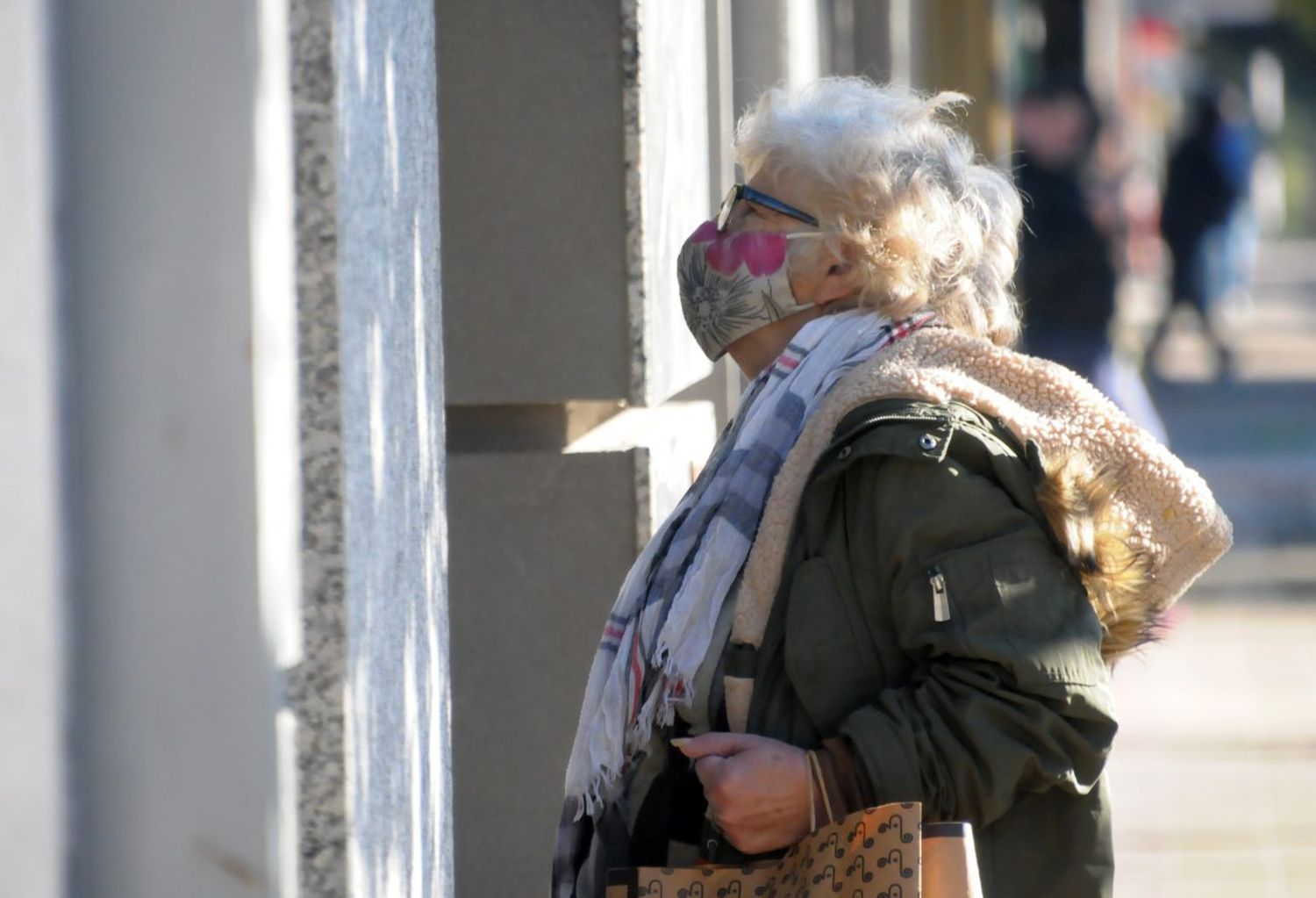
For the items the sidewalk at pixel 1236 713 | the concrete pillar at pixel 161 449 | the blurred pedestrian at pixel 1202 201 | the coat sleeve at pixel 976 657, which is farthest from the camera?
the blurred pedestrian at pixel 1202 201

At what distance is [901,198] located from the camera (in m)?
2.41

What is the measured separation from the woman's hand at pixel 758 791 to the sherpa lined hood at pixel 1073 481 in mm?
139

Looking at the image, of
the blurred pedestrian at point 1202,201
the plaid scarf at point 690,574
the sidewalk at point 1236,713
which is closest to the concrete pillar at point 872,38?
the sidewalk at point 1236,713

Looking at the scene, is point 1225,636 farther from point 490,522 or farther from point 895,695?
point 895,695

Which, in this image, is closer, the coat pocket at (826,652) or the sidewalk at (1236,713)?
the coat pocket at (826,652)

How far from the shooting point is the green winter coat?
2047mm

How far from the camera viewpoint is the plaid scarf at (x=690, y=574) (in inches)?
89.0

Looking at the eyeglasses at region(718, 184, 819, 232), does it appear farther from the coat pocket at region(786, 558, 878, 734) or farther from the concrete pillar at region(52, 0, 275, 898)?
the concrete pillar at region(52, 0, 275, 898)

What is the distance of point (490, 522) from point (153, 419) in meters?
1.94

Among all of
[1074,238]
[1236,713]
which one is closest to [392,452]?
[1236,713]

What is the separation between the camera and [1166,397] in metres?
15.4

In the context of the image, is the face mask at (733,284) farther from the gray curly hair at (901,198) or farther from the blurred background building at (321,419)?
the blurred background building at (321,419)

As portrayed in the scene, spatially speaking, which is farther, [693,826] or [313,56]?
[693,826]

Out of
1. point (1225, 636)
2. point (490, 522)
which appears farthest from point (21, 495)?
point (1225, 636)
